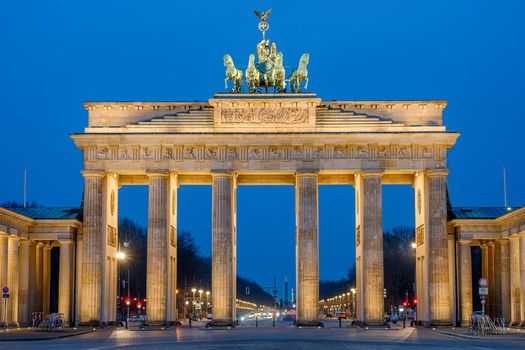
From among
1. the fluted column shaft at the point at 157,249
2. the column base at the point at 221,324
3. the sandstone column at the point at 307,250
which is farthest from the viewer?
the fluted column shaft at the point at 157,249

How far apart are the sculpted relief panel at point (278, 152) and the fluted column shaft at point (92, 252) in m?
2.54

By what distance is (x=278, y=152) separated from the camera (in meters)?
72.1

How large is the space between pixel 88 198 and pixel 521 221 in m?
32.3

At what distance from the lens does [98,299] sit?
70812 millimetres

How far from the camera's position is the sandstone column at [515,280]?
225 feet

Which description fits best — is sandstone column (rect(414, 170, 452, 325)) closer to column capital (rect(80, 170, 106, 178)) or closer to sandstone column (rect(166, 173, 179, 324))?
sandstone column (rect(166, 173, 179, 324))

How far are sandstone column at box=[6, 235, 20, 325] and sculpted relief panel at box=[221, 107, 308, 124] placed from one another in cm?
1851

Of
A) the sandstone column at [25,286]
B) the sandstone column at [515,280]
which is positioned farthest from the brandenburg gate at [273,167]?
the sandstone column at [25,286]

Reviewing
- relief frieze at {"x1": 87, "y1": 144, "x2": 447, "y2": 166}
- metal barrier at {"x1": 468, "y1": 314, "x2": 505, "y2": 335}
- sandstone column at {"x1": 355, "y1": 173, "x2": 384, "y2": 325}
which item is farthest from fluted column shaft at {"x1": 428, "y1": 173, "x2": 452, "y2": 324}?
metal barrier at {"x1": 468, "y1": 314, "x2": 505, "y2": 335}

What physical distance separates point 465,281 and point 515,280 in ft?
14.0

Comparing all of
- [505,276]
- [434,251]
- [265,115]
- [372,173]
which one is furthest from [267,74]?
[505,276]

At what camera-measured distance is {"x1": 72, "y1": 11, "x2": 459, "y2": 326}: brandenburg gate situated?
7106cm

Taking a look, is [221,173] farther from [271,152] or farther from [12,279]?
[12,279]

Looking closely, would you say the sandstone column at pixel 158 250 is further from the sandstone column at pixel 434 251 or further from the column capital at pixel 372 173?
the sandstone column at pixel 434 251
